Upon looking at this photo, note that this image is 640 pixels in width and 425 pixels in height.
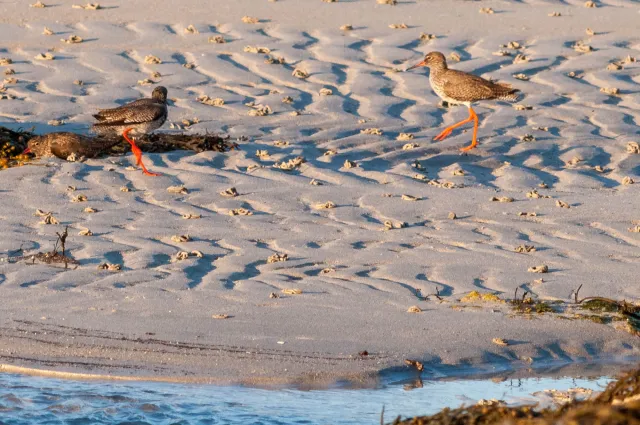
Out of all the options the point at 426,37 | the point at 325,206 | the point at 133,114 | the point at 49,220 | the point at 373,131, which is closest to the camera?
the point at 49,220

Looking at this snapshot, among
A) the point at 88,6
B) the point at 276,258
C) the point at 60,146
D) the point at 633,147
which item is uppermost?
the point at 88,6

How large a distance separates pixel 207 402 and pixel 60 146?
477cm

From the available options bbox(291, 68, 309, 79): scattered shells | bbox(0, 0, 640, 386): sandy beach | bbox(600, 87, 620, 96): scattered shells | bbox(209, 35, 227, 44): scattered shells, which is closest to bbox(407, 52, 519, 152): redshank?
bbox(0, 0, 640, 386): sandy beach

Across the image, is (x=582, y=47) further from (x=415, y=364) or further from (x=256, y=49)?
(x=415, y=364)

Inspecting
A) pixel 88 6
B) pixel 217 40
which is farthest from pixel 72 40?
pixel 217 40

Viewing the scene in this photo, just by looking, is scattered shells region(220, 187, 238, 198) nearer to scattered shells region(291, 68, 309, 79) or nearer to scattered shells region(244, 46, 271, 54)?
scattered shells region(291, 68, 309, 79)

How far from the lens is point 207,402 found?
6.03m

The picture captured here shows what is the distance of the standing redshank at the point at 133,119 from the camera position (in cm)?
1051

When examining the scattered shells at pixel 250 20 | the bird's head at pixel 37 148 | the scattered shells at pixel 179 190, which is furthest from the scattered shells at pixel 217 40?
the scattered shells at pixel 179 190

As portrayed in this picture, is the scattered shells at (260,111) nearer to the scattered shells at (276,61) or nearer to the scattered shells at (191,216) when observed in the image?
the scattered shells at (276,61)

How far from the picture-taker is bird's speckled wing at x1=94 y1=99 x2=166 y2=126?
10.5 meters

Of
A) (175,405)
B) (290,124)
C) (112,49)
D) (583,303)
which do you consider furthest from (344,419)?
(112,49)

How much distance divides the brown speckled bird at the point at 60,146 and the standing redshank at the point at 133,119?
27 cm

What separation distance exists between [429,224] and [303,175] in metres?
1.57
